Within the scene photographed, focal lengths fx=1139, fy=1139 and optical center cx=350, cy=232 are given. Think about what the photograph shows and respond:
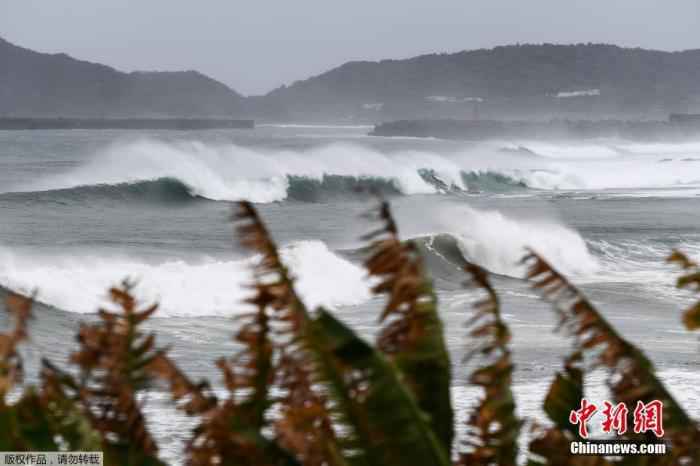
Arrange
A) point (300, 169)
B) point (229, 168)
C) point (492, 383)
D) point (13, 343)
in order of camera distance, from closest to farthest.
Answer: point (13, 343) < point (492, 383) < point (229, 168) < point (300, 169)

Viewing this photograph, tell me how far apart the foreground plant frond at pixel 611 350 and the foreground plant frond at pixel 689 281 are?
15cm

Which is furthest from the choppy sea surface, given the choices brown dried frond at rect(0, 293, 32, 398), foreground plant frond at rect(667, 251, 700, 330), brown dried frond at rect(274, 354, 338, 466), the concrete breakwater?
the concrete breakwater

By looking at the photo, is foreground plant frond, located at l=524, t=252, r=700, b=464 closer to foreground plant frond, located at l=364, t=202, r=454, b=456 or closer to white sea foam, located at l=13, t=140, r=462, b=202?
foreground plant frond, located at l=364, t=202, r=454, b=456

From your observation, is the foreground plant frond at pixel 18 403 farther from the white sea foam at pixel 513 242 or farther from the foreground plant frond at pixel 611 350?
the white sea foam at pixel 513 242

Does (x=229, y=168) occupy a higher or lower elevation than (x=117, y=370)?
lower

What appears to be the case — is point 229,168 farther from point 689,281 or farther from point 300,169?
point 689,281

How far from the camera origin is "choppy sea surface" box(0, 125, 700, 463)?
1195 cm

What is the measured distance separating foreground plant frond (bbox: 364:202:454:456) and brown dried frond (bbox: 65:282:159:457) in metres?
0.31

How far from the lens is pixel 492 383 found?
62.8 inches

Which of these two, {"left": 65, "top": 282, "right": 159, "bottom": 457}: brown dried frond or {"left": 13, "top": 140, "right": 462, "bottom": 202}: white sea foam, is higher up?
{"left": 65, "top": 282, "right": 159, "bottom": 457}: brown dried frond

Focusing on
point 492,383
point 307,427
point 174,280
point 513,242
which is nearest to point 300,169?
point 513,242

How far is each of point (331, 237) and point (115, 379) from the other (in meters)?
26.2

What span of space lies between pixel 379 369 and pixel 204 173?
39644 mm

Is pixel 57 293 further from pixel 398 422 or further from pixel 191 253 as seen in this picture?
pixel 398 422
